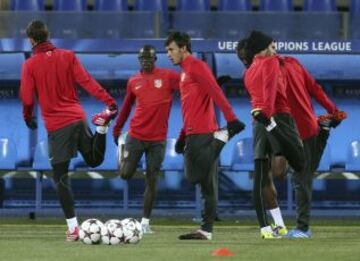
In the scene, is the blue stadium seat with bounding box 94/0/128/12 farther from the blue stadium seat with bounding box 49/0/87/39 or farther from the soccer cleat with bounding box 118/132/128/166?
the soccer cleat with bounding box 118/132/128/166

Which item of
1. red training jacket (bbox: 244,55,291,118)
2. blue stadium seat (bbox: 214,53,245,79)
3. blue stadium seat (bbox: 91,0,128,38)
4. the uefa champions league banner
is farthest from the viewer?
blue stadium seat (bbox: 91,0,128,38)

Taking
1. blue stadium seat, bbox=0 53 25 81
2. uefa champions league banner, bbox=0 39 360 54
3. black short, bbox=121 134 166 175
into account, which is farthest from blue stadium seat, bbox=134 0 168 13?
black short, bbox=121 134 166 175

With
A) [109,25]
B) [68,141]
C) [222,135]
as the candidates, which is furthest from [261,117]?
[109,25]

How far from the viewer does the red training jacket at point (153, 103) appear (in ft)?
36.8

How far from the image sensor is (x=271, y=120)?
946 centimetres

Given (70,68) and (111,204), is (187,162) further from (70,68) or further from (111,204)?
(111,204)

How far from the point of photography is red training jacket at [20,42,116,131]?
31.9ft

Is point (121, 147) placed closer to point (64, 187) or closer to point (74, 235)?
point (64, 187)

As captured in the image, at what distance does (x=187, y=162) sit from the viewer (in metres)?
9.69

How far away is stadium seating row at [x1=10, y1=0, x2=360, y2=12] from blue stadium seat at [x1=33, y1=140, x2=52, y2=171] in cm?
260

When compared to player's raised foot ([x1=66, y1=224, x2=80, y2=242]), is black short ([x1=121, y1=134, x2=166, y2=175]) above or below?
above

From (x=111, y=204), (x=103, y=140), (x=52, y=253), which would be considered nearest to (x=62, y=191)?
(x=103, y=140)

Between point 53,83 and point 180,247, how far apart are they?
1.84 metres

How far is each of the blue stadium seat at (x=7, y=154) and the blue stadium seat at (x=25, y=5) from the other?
2473mm
